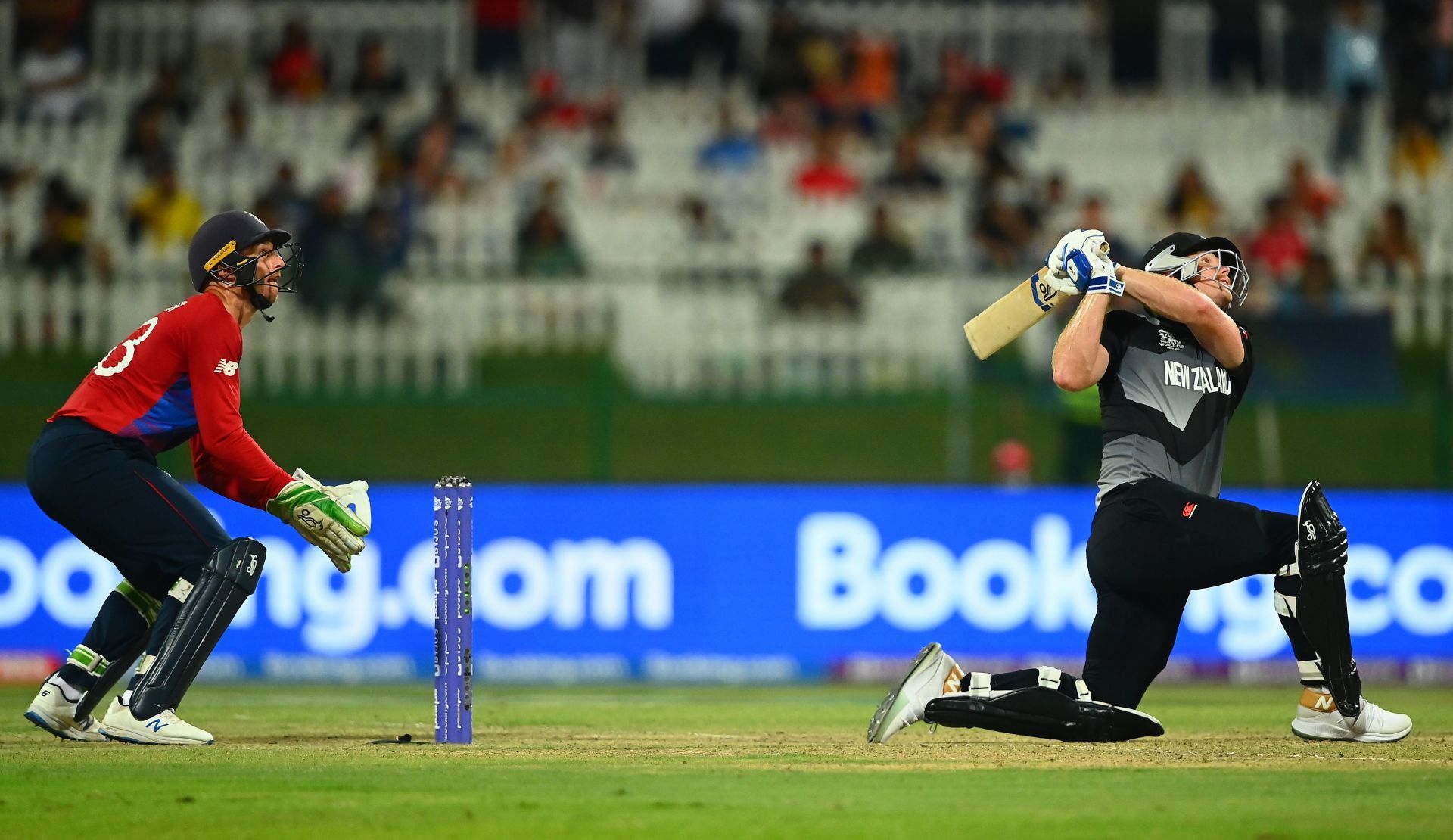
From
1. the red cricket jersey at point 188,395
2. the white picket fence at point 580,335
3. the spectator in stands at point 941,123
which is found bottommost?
the red cricket jersey at point 188,395

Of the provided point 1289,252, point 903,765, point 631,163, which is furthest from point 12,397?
point 1289,252

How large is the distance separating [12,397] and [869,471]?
23.4 feet

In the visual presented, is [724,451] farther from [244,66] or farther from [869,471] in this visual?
[244,66]

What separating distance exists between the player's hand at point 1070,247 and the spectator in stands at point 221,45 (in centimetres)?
1646

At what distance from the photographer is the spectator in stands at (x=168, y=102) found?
68.6 ft

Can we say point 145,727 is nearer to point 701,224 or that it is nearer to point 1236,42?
point 701,224

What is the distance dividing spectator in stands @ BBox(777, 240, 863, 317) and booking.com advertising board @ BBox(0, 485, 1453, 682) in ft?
10.0

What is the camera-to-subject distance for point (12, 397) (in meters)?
14.5

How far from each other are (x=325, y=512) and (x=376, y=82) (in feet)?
48.1

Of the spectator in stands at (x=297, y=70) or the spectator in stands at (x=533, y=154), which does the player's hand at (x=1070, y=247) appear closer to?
the spectator in stands at (x=533, y=154)

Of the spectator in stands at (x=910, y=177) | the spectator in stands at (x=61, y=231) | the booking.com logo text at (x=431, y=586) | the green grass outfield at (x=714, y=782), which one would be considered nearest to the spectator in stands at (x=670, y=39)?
the spectator in stands at (x=910, y=177)

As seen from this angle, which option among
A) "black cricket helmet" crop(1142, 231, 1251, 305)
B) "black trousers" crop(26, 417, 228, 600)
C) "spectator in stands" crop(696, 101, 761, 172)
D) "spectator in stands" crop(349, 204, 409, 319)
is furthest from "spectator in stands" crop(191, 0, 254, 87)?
"black cricket helmet" crop(1142, 231, 1251, 305)

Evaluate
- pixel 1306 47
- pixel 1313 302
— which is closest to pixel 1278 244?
pixel 1313 302

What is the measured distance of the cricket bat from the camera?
8021 millimetres
